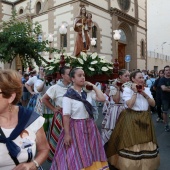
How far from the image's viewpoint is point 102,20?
19453 millimetres

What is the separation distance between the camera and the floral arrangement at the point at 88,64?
437 cm

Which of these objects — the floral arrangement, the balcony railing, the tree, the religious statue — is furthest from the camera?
the balcony railing

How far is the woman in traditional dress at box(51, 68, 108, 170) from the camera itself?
3523mm

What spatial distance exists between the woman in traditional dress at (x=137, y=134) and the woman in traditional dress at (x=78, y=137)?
563 mm

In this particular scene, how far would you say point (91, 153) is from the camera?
11.8 feet

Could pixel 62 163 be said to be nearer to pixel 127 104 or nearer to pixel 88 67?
pixel 127 104

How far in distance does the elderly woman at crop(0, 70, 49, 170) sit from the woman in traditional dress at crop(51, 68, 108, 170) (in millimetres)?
1491

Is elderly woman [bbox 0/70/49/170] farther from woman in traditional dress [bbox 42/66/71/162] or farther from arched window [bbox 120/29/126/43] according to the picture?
arched window [bbox 120/29/126/43]

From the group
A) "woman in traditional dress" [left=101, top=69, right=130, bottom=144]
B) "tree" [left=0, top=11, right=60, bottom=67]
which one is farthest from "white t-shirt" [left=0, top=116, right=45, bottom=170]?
"tree" [left=0, top=11, right=60, bottom=67]

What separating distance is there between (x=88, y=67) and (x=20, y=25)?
573 cm

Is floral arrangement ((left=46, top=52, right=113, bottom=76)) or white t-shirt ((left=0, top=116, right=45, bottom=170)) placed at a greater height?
floral arrangement ((left=46, top=52, right=113, bottom=76))

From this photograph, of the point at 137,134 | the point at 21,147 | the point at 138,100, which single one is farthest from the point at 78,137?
the point at 21,147

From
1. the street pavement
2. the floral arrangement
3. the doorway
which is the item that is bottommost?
the street pavement

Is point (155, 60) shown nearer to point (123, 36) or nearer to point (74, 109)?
point (123, 36)
